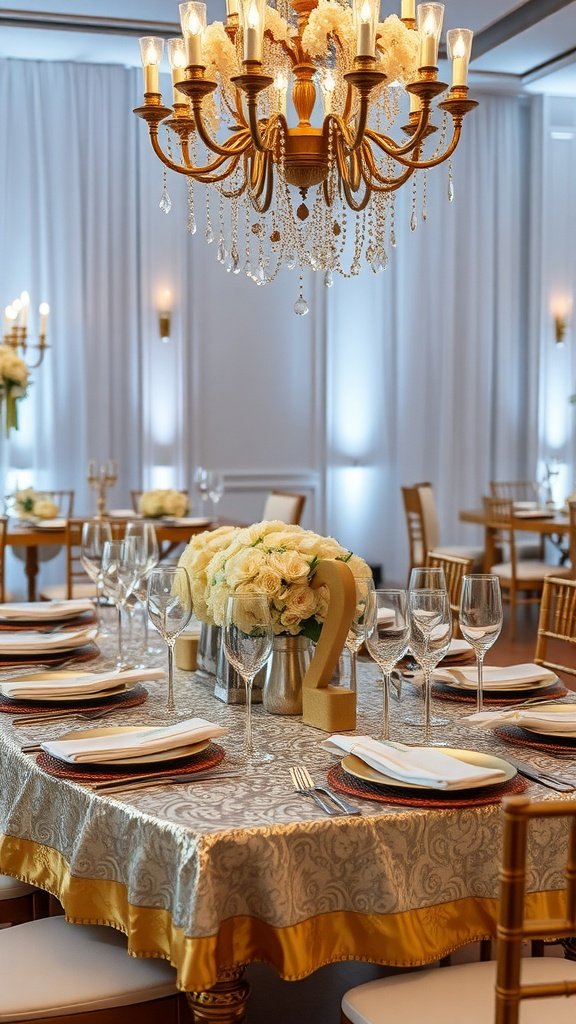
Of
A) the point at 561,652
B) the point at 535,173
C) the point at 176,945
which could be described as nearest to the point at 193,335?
the point at 535,173

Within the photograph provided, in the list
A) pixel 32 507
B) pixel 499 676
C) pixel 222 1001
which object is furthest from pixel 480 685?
pixel 32 507

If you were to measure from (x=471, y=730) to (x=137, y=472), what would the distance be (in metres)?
6.92

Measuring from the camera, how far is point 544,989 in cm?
129

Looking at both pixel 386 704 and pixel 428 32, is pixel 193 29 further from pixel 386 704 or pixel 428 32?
pixel 386 704

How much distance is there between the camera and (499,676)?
8.17ft

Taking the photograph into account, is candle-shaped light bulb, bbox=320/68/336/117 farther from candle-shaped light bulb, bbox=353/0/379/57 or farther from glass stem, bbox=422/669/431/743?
glass stem, bbox=422/669/431/743

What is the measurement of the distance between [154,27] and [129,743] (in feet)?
23.2

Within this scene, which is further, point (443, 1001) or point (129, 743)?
point (129, 743)

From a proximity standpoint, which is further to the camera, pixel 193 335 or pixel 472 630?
pixel 193 335

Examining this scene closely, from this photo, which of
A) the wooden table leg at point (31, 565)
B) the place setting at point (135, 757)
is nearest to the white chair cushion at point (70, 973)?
the place setting at point (135, 757)

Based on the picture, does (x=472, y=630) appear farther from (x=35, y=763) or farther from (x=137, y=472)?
(x=137, y=472)

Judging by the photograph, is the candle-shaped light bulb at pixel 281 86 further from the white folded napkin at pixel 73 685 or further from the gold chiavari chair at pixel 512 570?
the gold chiavari chair at pixel 512 570

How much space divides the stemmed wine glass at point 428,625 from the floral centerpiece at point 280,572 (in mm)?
197

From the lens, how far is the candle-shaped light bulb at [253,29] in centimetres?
267
